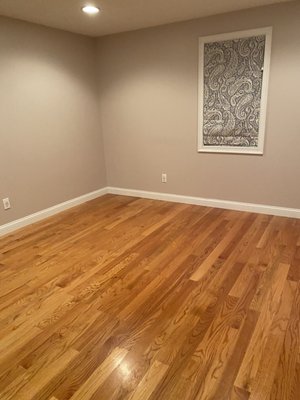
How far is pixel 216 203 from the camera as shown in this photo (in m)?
3.82

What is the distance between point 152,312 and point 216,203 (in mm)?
2218

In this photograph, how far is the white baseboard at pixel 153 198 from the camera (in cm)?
336

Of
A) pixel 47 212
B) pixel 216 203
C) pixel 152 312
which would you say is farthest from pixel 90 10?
pixel 152 312

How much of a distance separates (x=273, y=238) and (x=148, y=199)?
6.34 ft

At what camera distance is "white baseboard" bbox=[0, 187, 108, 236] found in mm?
3268

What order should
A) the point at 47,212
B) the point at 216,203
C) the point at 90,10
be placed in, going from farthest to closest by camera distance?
the point at 216,203
the point at 47,212
the point at 90,10

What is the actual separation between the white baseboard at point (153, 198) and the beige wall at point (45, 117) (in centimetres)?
8

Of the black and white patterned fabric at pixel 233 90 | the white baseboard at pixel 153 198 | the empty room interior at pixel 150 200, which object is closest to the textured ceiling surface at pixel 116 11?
the empty room interior at pixel 150 200

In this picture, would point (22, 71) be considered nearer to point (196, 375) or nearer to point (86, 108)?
point (86, 108)

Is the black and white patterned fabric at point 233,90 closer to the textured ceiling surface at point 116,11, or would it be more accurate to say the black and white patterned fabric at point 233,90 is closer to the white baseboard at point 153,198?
the textured ceiling surface at point 116,11

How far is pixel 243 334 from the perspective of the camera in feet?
5.52

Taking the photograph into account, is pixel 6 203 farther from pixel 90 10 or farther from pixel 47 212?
pixel 90 10

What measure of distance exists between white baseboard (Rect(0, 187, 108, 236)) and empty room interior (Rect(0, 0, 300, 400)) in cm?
2

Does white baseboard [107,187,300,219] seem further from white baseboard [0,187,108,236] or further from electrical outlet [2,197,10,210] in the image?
electrical outlet [2,197,10,210]
